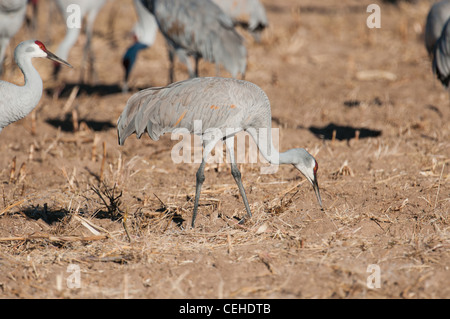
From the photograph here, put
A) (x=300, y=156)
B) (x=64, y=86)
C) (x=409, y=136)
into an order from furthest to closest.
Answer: (x=64, y=86), (x=409, y=136), (x=300, y=156)

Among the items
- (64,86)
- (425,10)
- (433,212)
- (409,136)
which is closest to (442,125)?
(409,136)

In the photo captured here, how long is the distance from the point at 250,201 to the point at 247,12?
13.3 ft

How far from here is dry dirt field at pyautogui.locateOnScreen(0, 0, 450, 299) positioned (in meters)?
3.46

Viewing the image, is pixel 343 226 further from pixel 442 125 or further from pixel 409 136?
pixel 442 125

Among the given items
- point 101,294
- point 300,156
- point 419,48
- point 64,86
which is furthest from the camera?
point 419,48

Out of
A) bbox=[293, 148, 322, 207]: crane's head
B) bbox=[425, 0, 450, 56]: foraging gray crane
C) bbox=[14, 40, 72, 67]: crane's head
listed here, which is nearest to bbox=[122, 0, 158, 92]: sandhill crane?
bbox=[425, 0, 450, 56]: foraging gray crane

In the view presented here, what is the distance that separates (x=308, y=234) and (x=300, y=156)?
0.57m

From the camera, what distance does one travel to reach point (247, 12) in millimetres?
8117

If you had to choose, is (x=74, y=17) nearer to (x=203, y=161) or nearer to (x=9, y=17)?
(x=9, y=17)

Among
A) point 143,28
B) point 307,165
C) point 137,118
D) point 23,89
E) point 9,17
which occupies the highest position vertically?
point 9,17

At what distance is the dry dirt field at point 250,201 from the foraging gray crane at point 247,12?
0.62 m

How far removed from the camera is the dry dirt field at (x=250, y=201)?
3465 mm

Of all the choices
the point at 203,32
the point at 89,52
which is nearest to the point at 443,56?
the point at 203,32

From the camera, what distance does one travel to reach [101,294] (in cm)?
336
